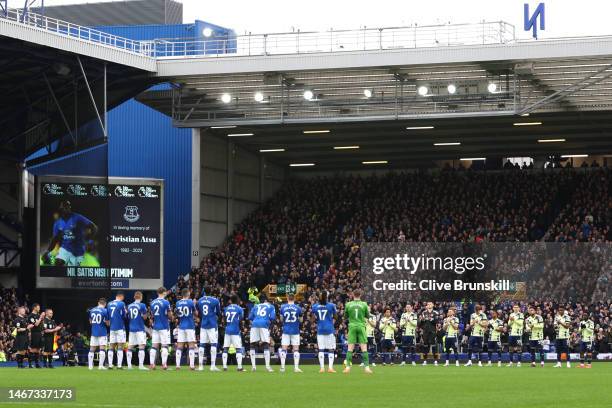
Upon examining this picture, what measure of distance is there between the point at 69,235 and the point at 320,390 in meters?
29.5

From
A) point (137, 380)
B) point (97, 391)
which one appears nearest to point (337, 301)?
point (137, 380)

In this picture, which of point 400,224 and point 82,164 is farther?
point 400,224

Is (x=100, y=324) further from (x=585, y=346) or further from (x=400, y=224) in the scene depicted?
(x=400, y=224)

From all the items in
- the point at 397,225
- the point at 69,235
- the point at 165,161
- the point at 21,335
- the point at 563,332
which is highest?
the point at 165,161

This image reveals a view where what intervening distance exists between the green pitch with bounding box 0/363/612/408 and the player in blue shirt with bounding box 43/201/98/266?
20.9 metres

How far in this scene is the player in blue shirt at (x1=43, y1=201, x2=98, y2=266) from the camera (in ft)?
163

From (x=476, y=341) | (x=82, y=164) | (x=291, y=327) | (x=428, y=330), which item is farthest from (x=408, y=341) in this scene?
(x=82, y=164)

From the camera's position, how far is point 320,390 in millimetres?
22281

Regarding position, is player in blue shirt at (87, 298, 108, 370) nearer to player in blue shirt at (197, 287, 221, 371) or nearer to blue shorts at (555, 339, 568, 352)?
player in blue shirt at (197, 287, 221, 371)

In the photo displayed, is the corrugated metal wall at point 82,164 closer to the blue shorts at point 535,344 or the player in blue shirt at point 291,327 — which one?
the blue shorts at point 535,344

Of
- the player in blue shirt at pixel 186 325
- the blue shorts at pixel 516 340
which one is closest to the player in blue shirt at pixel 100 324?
the player in blue shirt at pixel 186 325

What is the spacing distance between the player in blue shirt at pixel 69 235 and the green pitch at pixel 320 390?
20863 millimetres

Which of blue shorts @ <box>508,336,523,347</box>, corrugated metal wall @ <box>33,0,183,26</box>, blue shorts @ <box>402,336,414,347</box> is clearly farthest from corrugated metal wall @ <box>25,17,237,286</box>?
blue shorts @ <box>508,336,523,347</box>

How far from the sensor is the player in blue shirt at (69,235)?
163 ft
